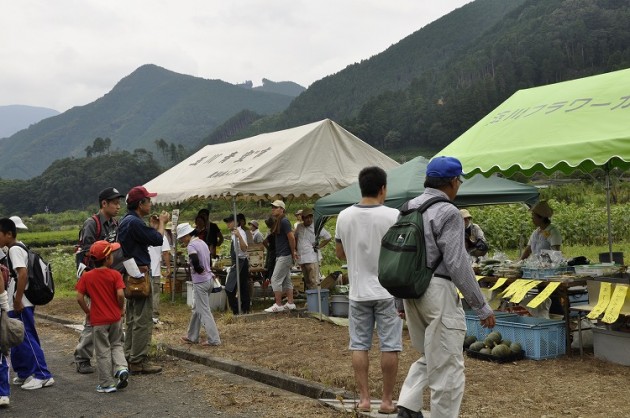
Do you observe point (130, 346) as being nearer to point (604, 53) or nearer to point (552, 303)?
point (552, 303)

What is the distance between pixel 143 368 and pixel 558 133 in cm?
514

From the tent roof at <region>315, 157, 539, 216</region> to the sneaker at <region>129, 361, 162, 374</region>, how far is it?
11.2ft

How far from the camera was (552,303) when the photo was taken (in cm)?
843

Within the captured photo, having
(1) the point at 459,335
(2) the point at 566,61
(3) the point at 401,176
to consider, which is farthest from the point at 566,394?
(2) the point at 566,61

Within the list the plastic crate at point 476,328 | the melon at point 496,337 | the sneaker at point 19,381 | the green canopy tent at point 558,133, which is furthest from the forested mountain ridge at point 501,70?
the sneaker at point 19,381

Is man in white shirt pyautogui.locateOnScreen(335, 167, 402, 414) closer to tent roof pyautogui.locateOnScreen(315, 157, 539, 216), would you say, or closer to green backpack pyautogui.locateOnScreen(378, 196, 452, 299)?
green backpack pyautogui.locateOnScreen(378, 196, 452, 299)

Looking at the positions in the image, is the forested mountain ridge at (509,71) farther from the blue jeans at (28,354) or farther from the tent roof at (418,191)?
the blue jeans at (28,354)

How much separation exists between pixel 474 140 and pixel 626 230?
Result: 1858cm

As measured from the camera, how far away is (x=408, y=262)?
4094 mm

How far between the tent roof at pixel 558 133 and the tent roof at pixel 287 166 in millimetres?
3620

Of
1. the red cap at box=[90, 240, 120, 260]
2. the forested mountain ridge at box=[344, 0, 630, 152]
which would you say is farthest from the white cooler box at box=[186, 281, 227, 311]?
the forested mountain ridge at box=[344, 0, 630, 152]

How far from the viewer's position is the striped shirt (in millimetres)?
4066

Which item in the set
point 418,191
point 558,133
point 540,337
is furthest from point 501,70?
point 540,337

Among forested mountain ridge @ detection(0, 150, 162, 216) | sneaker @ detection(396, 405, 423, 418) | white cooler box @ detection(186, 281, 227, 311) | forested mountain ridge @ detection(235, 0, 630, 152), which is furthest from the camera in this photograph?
forested mountain ridge @ detection(0, 150, 162, 216)
